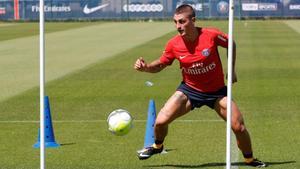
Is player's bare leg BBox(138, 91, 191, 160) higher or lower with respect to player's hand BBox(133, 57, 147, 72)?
lower

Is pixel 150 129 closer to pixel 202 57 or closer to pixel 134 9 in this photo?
pixel 202 57

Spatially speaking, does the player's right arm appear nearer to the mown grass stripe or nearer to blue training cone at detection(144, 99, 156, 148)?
blue training cone at detection(144, 99, 156, 148)

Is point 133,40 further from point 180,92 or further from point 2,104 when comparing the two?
point 180,92

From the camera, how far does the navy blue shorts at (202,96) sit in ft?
33.1

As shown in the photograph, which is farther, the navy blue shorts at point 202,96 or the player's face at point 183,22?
the navy blue shorts at point 202,96

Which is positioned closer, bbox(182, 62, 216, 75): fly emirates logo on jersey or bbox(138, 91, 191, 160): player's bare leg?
bbox(182, 62, 216, 75): fly emirates logo on jersey

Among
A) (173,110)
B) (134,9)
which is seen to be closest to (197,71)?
(173,110)

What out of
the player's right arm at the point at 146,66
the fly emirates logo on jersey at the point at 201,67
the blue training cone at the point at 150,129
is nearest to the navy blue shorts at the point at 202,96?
the fly emirates logo on jersey at the point at 201,67

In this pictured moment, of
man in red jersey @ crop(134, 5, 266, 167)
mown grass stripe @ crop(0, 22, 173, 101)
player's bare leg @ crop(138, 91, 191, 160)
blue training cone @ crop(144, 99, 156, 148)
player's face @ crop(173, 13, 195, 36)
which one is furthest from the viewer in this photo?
mown grass stripe @ crop(0, 22, 173, 101)

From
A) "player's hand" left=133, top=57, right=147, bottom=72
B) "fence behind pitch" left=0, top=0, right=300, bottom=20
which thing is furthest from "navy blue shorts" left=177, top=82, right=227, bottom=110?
"fence behind pitch" left=0, top=0, right=300, bottom=20

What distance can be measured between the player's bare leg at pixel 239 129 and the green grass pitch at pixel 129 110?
143 millimetres

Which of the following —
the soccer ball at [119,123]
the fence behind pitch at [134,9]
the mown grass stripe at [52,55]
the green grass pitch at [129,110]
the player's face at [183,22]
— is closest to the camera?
the player's face at [183,22]

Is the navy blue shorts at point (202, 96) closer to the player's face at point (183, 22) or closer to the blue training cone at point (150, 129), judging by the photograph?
the player's face at point (183, 22)

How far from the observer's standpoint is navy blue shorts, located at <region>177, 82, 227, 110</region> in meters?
10.1
